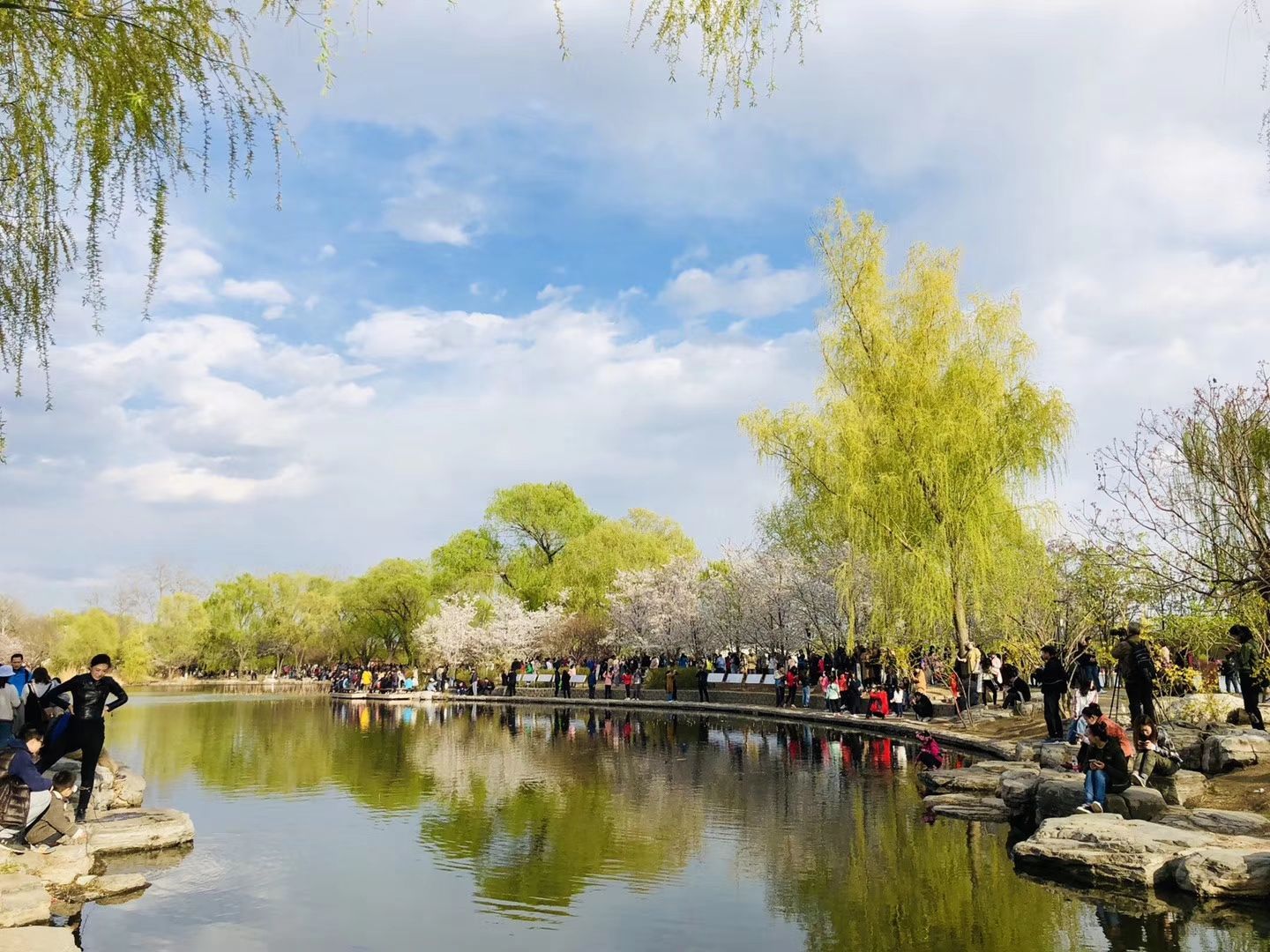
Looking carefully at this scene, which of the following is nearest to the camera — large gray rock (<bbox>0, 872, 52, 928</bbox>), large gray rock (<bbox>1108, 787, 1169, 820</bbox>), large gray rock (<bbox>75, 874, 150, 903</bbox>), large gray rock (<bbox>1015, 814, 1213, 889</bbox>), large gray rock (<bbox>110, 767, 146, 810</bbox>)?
large gray rock (<bbox>0, 872, 52, 928</bbox>)

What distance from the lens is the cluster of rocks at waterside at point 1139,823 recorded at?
9.52 meters

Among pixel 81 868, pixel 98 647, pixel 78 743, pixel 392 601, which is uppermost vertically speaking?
pixel 392 601

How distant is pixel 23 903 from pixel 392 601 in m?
64.9

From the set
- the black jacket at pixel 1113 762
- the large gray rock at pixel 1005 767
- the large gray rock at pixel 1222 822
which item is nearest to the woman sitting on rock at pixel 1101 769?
the black jacket at pixel 1113 762

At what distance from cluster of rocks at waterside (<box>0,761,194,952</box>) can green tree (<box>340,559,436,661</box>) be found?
2240 inches

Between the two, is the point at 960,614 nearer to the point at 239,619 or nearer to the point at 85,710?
the point at 85,710

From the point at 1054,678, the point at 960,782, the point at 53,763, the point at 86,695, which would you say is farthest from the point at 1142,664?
the point at 53,763

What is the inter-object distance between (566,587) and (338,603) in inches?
1125

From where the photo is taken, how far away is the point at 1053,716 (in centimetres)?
1817

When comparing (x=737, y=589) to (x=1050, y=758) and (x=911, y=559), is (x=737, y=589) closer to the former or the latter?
(x=911, y=559)

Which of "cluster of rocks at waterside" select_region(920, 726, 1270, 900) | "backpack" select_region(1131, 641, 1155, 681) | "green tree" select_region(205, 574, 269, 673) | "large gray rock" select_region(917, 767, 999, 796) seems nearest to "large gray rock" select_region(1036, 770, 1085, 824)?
"cluster of rocks at waterside" select_region(920, 726, 1270, 900)

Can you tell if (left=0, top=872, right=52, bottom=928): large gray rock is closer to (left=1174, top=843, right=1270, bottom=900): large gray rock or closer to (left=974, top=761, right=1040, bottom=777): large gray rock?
(left=1174, top=843, right=1270, bottom=900): large gray rock

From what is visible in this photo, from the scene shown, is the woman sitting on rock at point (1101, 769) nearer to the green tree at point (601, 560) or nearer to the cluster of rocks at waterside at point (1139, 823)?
the cluster of rocks at waterside at point (1139, 823)

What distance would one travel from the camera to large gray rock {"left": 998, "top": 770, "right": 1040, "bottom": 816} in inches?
525
